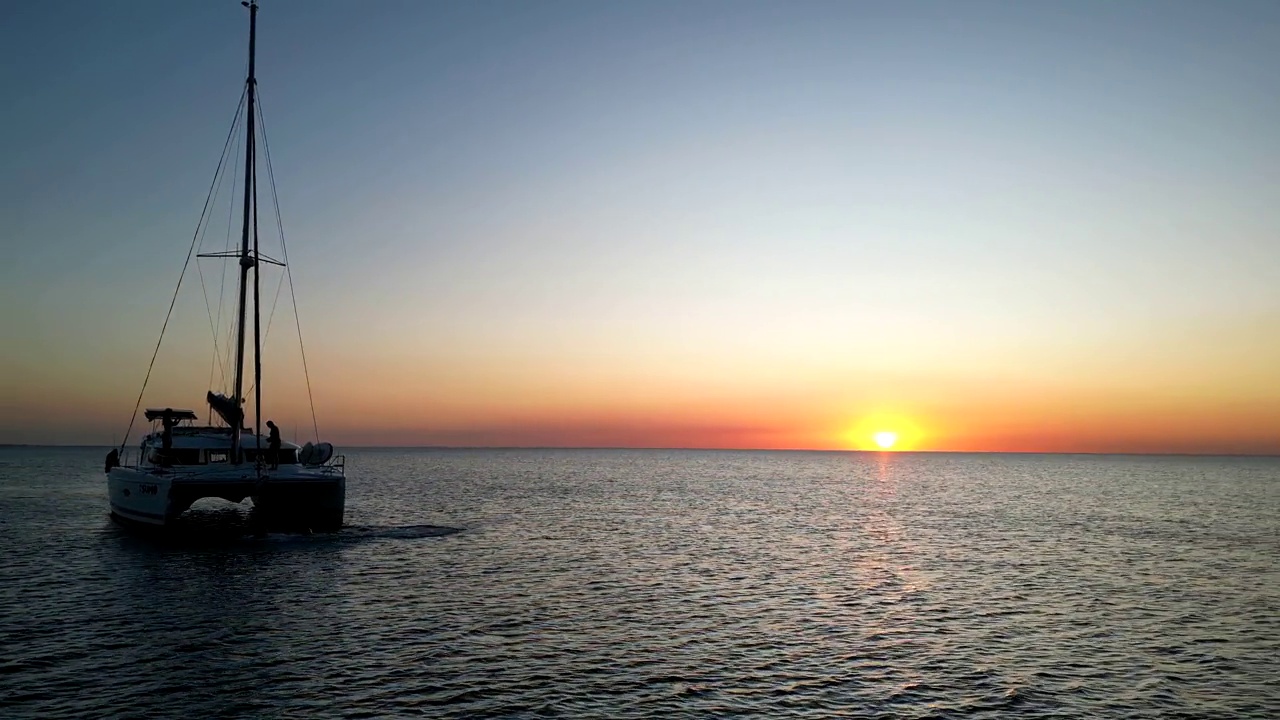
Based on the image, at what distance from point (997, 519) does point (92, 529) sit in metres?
67.7

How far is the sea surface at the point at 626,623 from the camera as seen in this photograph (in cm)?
1883

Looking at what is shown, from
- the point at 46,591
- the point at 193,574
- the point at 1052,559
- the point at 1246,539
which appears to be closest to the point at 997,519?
the point at 1246,539

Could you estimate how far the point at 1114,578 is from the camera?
1478 inches

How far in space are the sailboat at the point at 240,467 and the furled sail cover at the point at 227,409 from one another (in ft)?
0.19

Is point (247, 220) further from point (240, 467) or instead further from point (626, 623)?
point (626, 623)

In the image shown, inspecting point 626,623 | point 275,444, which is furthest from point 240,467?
point 626,623

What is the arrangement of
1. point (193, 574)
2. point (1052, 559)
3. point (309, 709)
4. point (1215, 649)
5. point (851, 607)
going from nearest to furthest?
point (309, 709) < point (1215, 649) < point (851, 607) < point (193, 574) < point (1052, 559)

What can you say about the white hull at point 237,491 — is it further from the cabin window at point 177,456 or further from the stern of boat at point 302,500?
the cabin window at point 177,456

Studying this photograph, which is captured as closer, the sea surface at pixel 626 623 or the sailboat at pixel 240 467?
the sea surface at pixel 626 623

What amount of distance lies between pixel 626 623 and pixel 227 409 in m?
32.5

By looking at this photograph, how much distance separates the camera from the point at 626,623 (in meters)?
26.6

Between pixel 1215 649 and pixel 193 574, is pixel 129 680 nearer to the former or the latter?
pixel 193 574

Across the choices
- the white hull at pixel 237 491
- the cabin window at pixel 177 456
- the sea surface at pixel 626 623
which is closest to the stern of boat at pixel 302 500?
the white hull at pixel 237 491

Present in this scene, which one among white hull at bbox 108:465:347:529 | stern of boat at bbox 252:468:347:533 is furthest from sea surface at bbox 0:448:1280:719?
white hull at bbox 108:465:347:529
